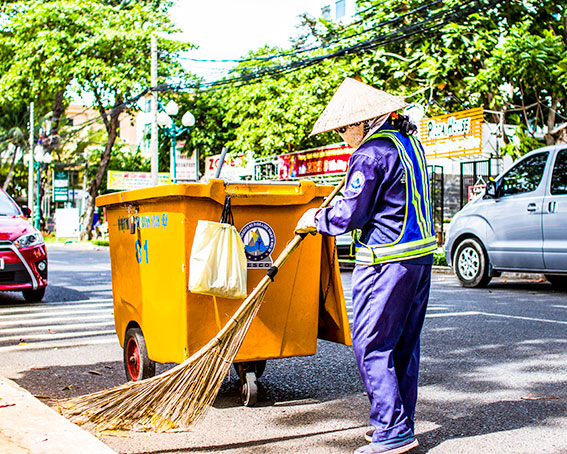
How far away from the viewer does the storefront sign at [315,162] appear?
82.8ft

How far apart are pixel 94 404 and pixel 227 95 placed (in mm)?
31667

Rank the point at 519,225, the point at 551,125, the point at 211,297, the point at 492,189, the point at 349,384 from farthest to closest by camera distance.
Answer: the point at 551,125 → the point at 492,189 → the point at 519,225 → the point at 349,384 → the point at 211,297

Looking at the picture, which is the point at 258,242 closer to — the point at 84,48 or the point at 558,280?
the point at 558,280

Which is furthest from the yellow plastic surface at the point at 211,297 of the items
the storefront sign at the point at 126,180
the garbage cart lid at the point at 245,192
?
the storefront sign at the point at 126,180

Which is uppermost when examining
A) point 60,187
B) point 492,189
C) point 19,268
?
point 60,187

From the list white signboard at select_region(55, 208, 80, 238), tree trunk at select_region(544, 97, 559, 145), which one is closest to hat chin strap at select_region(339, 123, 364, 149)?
tree trunk at select_region(544, 97, 559, 145)

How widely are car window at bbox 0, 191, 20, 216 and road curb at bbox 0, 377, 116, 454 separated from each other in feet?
21.3

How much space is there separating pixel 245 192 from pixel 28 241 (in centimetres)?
621

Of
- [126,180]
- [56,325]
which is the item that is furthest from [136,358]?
[126,180]

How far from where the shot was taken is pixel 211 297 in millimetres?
4113

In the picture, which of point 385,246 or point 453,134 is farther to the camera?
point 453,134

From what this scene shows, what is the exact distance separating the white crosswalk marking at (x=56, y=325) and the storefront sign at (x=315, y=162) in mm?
16198

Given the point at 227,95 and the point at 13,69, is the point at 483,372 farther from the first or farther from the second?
the point at 227,95

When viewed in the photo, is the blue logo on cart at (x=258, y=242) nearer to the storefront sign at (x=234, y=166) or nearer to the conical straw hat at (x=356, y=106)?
the conical straw hat at (x=356, y=106)
